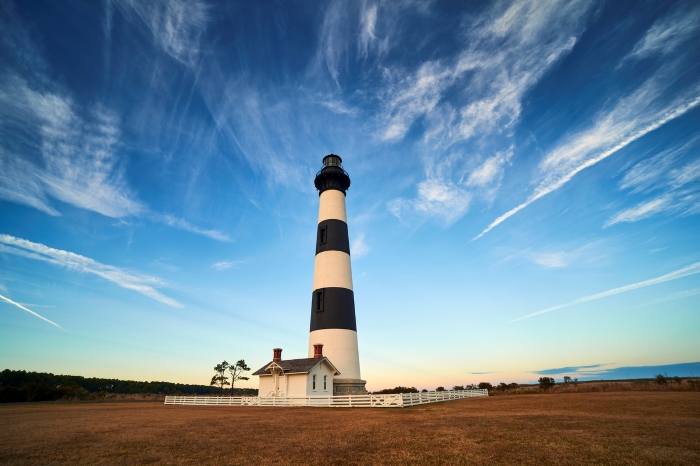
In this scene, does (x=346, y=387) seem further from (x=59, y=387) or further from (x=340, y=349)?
(x=59, y=387)

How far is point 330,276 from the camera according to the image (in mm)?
30438

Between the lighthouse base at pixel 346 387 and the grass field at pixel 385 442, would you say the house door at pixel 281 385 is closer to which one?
the lighthouse base at pixel 346 387

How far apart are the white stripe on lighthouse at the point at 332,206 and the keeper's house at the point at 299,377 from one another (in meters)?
12.1

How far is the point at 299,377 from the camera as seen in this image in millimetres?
27156

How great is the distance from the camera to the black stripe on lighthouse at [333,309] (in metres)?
29.3

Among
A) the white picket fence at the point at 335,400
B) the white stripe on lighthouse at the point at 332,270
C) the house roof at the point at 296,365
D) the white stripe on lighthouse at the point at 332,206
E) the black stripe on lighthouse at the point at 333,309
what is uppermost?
the white stripe on lighthouse at the point at 332,206

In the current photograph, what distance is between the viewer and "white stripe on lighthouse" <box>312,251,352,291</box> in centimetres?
3031

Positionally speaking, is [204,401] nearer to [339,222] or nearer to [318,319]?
[318,319]

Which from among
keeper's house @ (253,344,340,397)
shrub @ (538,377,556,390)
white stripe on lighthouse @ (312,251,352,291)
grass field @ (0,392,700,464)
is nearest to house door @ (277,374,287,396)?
keeper's house @ (253,344,340,397)

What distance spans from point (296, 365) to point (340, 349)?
3830mm

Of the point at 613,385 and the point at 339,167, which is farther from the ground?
the point at 339,167

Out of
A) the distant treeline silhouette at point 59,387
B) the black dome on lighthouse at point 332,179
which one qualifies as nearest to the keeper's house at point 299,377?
the black dome on lighthouse at point 332,179

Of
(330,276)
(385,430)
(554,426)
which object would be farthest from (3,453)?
(330,276)

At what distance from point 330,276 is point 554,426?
67.7 ft
